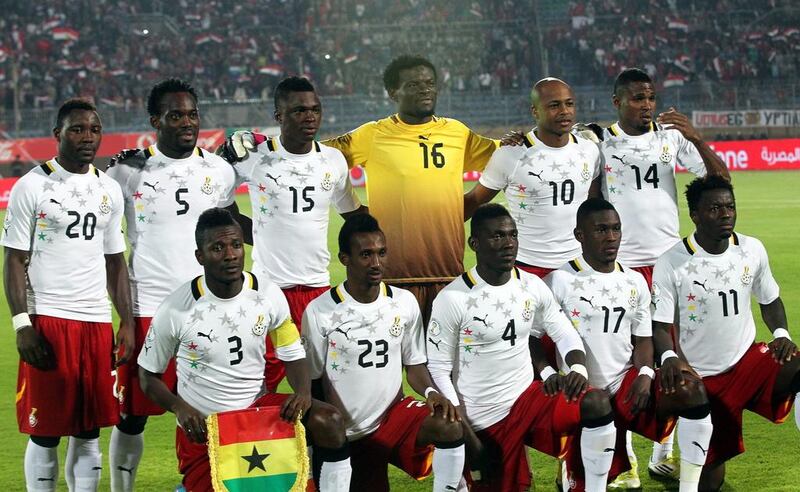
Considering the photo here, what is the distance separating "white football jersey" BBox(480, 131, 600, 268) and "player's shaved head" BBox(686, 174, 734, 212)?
0.71 metres

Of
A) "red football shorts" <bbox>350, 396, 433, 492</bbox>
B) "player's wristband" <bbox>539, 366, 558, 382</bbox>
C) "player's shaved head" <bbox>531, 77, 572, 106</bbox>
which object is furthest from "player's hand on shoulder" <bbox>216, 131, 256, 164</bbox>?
"player's wristband" <bbox>539, 366, 558, 382</bbox>

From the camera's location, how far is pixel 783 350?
539 centimetres

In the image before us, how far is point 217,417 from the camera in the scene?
484cm

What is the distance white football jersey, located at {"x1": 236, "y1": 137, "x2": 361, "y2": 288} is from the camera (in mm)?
5895

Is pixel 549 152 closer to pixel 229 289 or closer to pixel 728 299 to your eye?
pixel 728 299

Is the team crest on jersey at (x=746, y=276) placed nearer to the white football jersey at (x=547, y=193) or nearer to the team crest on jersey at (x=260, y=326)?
the white football jersey at (x=547, y=193)

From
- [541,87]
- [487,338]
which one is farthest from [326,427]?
[541,87]

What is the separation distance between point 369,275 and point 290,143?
1.16 metres

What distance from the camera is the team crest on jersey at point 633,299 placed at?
5.48 m

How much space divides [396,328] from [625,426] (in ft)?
4.07

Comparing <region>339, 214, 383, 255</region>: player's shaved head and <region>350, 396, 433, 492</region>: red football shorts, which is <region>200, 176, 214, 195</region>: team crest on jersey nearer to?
<region>339, 214, 383, 255</region>: player's shaved head

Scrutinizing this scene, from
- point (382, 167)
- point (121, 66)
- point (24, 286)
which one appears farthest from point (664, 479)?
point (121, 66)

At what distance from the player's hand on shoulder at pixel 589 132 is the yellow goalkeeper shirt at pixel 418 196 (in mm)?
737

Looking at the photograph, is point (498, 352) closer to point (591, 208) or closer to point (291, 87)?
point (591, 208)
